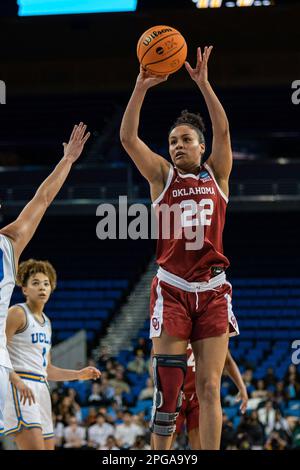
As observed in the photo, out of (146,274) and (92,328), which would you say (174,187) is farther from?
(146,274)

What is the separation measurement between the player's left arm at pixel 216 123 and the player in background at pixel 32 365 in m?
1.87

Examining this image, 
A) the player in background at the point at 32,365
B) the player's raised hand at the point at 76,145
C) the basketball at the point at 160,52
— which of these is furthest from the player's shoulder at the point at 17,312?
the basketball at the point at 160,52

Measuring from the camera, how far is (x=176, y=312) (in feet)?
18.5

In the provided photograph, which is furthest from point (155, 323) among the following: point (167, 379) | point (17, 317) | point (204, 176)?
point (17, 317)

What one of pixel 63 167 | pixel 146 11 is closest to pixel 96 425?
pixel 146 11

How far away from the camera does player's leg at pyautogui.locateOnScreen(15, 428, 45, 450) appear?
268 inches

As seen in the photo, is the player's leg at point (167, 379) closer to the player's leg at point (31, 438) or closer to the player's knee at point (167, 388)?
the player's knee at point (167, 388)

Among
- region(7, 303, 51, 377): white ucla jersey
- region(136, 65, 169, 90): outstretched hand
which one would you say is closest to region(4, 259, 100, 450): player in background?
region(7, 303, 51, 377): white ucla jersey

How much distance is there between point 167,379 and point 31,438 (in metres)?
1.77

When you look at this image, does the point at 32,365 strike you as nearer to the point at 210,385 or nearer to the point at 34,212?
the point at 210,385

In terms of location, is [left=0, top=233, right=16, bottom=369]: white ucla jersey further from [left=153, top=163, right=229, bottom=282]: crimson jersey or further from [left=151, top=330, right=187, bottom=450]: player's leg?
[left=153, top=163, right=229, bottom=282]: crimson jersey

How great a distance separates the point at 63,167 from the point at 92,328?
15295mm
